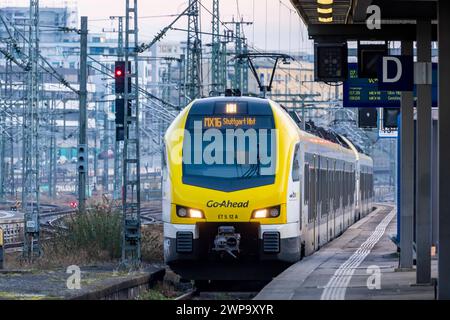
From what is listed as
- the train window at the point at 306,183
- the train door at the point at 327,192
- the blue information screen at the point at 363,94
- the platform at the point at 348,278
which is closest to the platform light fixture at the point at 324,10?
the platform at the point at 348,278

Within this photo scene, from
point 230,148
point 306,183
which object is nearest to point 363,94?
point 306,183

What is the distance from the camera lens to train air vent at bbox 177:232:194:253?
65.5ft

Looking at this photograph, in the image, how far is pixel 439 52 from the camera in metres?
13.7

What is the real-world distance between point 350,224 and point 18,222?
16941 mm

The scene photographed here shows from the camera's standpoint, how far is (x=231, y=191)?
2009cm

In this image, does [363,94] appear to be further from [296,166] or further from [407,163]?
[407,163]

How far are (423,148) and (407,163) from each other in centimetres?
239

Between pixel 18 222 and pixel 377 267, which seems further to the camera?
pixel 18 222

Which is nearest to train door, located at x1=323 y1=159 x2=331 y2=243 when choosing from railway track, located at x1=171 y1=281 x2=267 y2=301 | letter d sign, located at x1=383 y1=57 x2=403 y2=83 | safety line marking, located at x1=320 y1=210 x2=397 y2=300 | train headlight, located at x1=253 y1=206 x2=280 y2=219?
safety line marking, located at x1=320 y1=210 x2=397 y2=300

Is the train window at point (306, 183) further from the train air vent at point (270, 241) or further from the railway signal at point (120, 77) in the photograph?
the railway signal at point (120, 77)

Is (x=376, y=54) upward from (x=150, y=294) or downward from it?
upward
